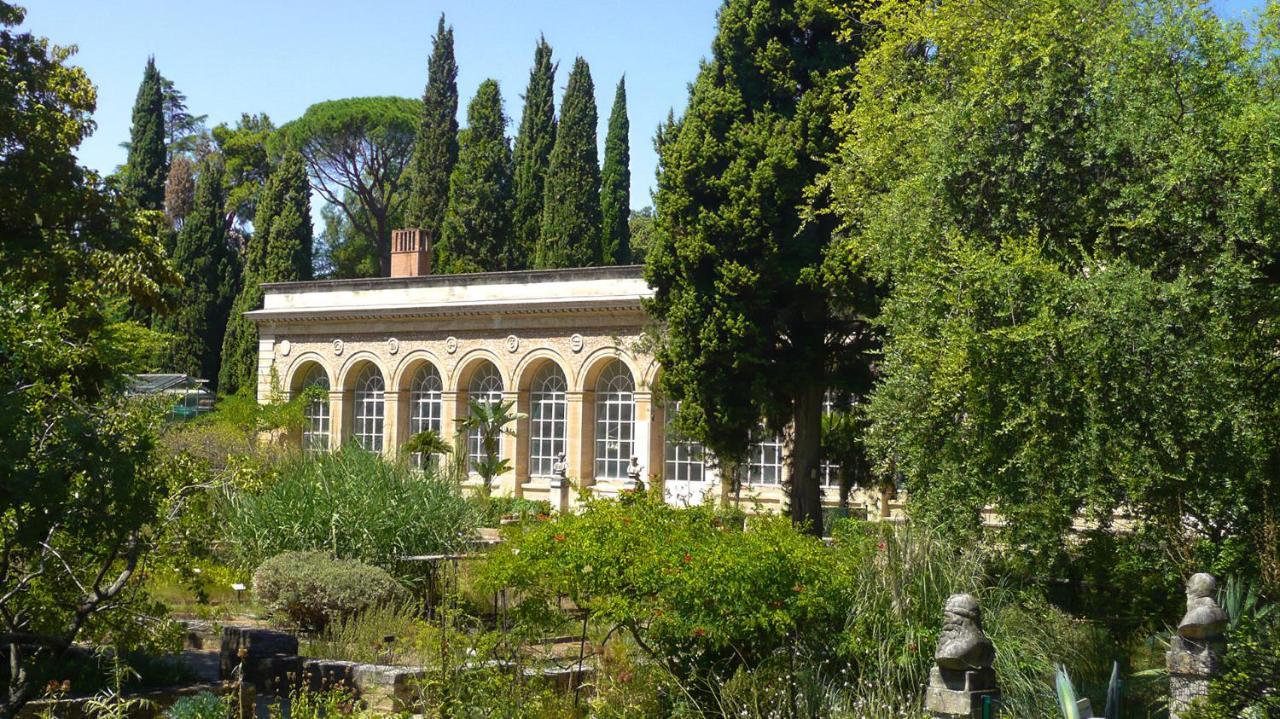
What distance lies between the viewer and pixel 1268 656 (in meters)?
5.00

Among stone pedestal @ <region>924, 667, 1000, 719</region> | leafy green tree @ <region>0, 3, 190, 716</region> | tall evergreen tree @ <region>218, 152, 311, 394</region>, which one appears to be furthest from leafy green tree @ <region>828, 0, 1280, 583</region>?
tall evergreen tree @ <region>218, 152, 311, 394</region>

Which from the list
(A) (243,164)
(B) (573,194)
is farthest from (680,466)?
(A) (243,164)

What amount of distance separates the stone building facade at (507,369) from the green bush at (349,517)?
27.9 ft

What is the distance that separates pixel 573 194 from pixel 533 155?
10.3 feet

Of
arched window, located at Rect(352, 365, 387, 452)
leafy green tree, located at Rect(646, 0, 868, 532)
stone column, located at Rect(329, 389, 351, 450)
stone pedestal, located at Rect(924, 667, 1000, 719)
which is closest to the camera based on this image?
stone pedestal, located at Rect(924, 667, 1000, 719)

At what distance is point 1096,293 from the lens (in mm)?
9828

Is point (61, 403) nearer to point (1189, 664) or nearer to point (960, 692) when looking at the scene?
point (960, 692)

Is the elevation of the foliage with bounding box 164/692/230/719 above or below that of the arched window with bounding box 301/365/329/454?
below

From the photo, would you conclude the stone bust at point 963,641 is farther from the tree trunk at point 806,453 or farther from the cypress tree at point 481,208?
the cypress tree at point 481,208

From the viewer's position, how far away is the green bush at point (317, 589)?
11438 mm

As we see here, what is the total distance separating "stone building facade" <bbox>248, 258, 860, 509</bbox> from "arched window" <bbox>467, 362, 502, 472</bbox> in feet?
0.12

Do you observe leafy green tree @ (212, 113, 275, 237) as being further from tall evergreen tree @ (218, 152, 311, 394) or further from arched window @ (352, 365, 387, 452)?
arched window @ (352, 365, 387, 452)

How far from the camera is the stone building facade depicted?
2417 cm

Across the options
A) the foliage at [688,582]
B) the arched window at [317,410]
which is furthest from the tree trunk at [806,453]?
the arched window at [317,410]
